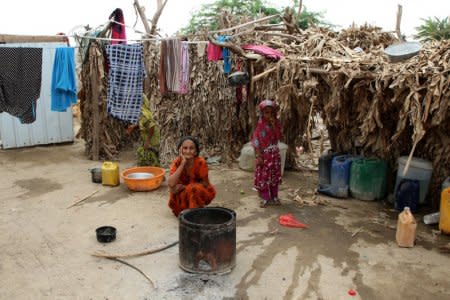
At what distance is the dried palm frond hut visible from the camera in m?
4.46

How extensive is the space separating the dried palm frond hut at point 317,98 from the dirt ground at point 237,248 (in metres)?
1.15

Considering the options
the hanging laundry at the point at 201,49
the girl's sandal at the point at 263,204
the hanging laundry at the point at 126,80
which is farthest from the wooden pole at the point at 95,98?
the girl's sandal at the point at 263,204

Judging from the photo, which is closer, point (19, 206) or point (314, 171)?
point (19, 206)

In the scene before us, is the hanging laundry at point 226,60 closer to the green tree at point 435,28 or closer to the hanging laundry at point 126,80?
the hanging laundry at point 126,80

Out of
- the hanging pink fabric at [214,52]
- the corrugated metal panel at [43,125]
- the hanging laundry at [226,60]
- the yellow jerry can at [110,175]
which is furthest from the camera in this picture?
the corrugated metal panel at [43,125]

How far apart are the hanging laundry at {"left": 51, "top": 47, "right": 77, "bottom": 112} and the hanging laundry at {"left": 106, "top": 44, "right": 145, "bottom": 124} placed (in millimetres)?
674

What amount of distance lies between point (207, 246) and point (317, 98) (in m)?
2.77

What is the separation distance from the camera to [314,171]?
312 inches

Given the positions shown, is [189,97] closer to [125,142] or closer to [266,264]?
[125,142]

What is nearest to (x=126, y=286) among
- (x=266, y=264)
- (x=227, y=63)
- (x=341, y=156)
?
(x=266, y=264)

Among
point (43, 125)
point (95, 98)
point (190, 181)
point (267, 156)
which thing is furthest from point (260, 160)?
point (43, 125)

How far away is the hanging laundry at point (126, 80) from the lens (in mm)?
7305

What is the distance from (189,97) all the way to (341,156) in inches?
Result: 145

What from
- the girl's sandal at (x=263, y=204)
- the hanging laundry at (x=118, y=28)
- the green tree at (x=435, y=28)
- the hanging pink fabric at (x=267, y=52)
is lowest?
the girl's sandal at (x=263, y=204)
